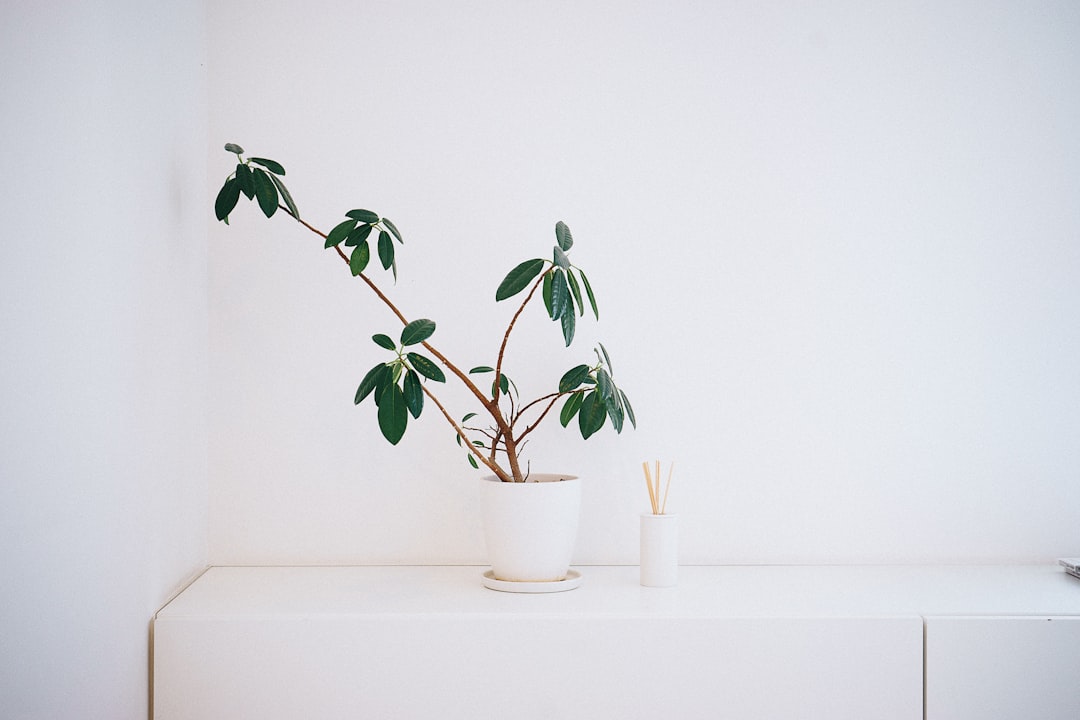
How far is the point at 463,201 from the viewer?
5.46ft

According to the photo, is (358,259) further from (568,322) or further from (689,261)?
(689,261)

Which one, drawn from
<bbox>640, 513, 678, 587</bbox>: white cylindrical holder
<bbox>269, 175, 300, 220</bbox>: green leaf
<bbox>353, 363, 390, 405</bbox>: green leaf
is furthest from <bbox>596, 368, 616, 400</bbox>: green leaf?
<bbox>269, 175, 300, 220</bbox>: green leaf

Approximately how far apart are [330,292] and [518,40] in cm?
63

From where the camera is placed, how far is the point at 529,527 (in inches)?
56.1

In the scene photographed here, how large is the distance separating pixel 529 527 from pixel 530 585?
0.10 metres

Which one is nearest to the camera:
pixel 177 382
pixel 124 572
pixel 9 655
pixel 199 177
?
pixel 9 655

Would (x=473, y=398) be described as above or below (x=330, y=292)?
below

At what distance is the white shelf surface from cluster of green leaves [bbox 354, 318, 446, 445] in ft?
0.98

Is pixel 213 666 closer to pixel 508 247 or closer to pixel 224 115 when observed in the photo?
pixel 508 247

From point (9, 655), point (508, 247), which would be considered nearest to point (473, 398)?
point (508, 247)

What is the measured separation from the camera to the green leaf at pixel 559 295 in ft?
4.32

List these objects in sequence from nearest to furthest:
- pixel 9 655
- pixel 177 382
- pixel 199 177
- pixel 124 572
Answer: pixel 9 655 < pixel 124 572 < pixel 177 382 < pixel 199 177

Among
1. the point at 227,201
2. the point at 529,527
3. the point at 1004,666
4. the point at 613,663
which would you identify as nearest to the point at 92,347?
the point at 227,201

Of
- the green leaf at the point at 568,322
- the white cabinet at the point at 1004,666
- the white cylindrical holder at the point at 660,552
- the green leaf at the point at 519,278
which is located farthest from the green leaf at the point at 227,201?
the white cabinet at the point at 1004,666
